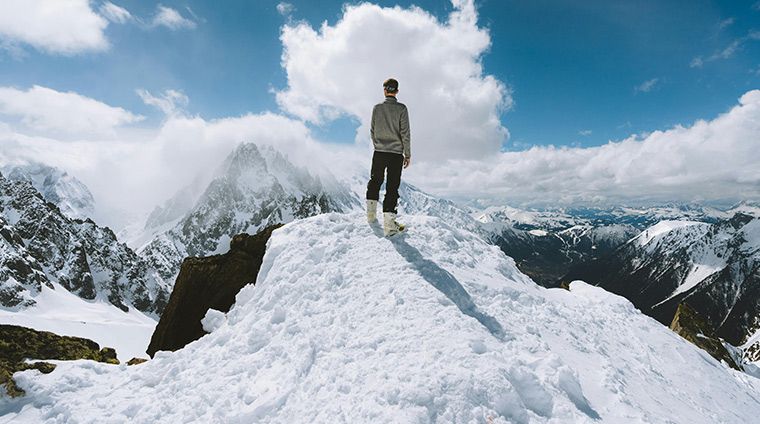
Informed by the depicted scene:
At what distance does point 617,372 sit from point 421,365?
469cm

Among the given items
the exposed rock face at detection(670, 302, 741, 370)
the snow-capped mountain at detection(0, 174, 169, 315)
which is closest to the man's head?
the exposed rock face at detection(670, 302, 741, 370)

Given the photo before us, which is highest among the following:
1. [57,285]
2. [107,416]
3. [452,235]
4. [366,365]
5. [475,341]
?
[452,235]

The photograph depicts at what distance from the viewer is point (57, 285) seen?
13488 cm

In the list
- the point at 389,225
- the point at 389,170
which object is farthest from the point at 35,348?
the point at 389,170

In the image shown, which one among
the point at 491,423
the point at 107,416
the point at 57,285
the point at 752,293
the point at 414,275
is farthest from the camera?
the point at 752,293

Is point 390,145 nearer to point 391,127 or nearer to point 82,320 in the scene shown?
point 391,127

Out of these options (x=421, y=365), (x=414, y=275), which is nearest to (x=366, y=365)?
(x=421, y=365)

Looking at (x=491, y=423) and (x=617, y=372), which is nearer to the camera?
(x=491, y=423)

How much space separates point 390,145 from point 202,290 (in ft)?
32.0

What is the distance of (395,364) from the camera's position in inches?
217

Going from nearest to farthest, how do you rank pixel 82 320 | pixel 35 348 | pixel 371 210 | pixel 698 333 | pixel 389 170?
pixel 35 348, pixel 389 170, pixel 371 210, pixel 698 333, pixel 82 320

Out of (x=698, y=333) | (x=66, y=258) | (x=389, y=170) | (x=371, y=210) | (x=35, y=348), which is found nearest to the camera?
(x=35, y=348)

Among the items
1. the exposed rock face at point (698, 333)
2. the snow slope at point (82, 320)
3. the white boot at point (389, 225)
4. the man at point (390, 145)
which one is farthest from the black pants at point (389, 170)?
the snow slope at point (82, 320)

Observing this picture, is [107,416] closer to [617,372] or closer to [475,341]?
[475,341]
